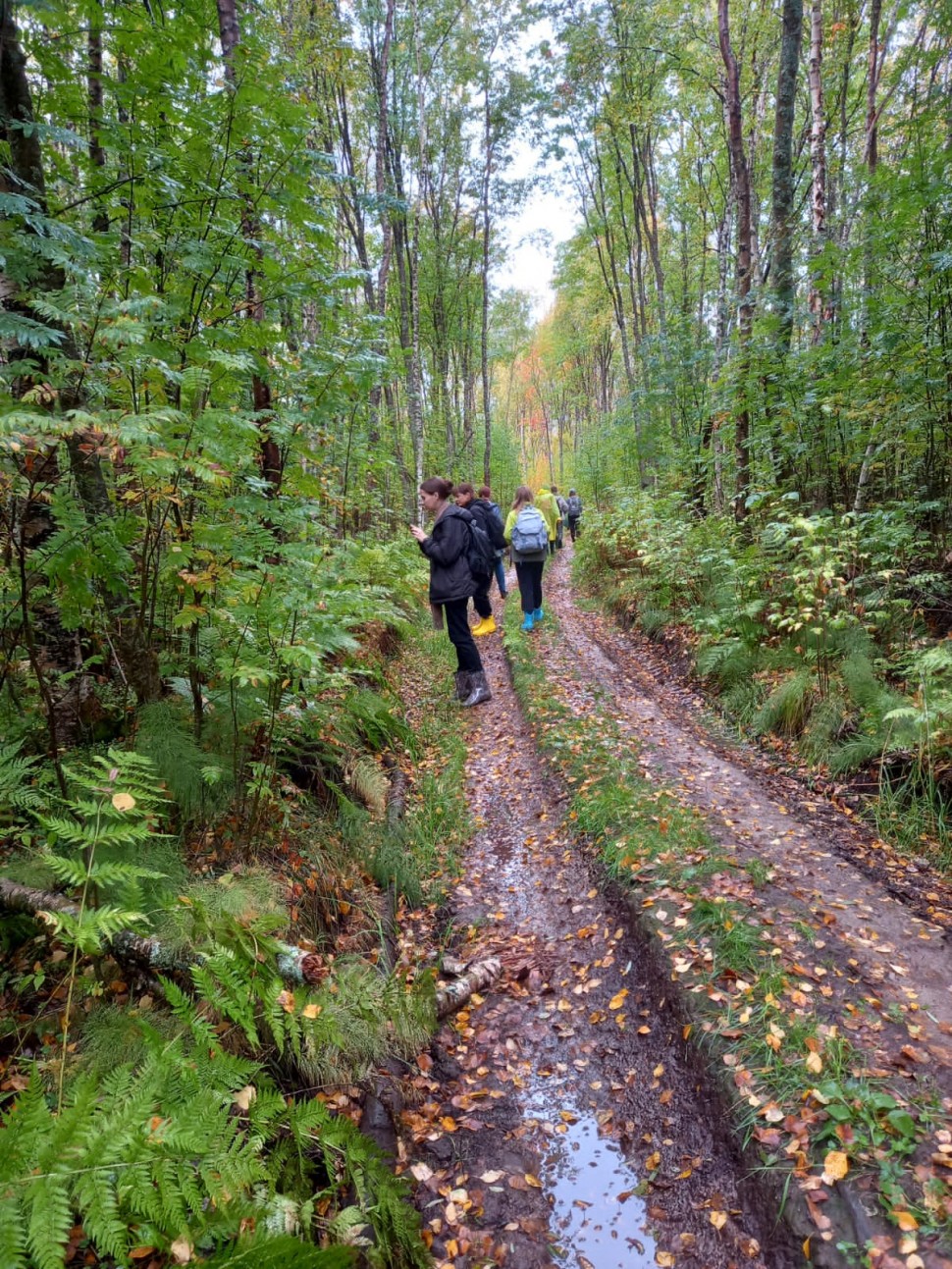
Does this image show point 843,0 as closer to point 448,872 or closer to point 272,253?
point 272,253

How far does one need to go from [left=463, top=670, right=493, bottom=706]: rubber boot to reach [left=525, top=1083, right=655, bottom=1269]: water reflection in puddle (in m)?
5.15

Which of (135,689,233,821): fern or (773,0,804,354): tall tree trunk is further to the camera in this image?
(773,0,804,354): tall tree trunk

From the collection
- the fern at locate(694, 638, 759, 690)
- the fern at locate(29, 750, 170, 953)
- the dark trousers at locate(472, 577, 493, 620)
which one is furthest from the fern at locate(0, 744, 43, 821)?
the fern at locate(694, 638, 759, 690)

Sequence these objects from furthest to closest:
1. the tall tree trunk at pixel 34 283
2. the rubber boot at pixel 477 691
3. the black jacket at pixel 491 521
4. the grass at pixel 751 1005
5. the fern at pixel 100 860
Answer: the black jacket at pixel 491 521, the rubber boot at pixel 477 691, the tall tree trunk at pixel 34 283, the grass at pixel 751 1005, the fern at pixel 100 860

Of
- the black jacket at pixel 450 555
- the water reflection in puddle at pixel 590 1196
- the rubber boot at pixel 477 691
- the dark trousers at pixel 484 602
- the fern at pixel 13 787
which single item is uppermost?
the black jacket at pixel 450 555

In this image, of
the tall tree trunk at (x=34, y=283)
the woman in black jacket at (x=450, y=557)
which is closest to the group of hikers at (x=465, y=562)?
the woman in black jacket at (x=450, y=557)

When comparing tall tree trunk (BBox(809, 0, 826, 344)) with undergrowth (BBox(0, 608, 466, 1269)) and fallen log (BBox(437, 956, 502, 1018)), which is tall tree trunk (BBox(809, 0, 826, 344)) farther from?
fallen log (BBox(437, 956, 502, 1018))

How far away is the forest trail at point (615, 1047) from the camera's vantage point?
2350 millimetres

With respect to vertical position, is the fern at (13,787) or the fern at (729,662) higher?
the fern at (13,787)

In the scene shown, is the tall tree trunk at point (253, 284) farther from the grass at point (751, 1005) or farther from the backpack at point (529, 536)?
the backpack at point (529, 536)

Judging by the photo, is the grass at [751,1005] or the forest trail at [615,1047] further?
the forest trail at [615,1047]

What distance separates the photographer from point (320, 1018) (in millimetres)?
2537

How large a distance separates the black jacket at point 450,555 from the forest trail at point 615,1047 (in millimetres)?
3076

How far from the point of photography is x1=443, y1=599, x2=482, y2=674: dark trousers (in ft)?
23.8
